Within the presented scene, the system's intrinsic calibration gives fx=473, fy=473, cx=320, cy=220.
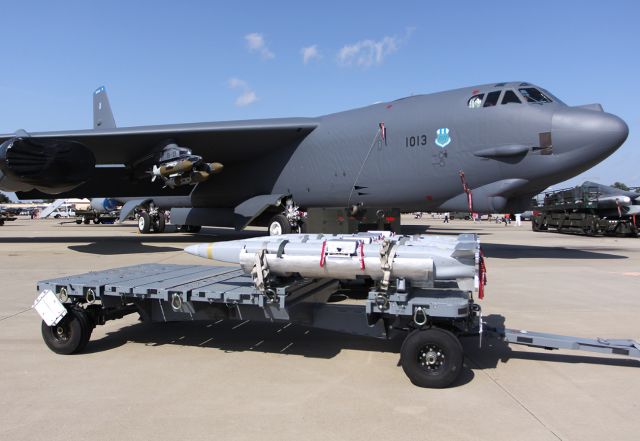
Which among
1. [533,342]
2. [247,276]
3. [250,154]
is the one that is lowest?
[533,342]

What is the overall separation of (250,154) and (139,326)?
471 inches

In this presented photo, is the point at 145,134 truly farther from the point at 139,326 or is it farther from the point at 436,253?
the point at 436,253

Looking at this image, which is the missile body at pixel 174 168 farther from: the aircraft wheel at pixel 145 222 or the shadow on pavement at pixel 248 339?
the aircraft wheel at pixel 145 222

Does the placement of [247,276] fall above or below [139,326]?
above

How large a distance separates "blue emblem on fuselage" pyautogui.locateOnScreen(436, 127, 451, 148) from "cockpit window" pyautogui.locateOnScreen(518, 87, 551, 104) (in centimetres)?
203

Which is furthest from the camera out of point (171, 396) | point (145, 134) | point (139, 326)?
point (145, 134)

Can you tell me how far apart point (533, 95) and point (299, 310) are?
9626 mm

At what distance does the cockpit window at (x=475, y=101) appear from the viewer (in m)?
12.1

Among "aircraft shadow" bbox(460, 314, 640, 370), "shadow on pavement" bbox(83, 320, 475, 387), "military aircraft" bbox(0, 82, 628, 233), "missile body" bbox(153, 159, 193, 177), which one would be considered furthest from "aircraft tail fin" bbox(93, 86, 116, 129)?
"aircraft shadow" bbox(460, 314, 640, 370)

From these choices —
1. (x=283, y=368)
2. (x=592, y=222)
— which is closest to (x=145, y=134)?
(x=283, y=368)

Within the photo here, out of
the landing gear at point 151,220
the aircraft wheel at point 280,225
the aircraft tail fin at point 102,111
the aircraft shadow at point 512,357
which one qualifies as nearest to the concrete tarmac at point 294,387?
the aircraft shadow at point 512,357

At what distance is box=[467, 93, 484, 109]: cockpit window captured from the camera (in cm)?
1209

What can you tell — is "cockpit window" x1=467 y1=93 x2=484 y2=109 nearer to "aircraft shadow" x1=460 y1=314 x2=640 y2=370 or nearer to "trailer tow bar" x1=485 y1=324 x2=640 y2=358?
"aircraft shadow" x1=460 y1=314 x2=640 y2=370

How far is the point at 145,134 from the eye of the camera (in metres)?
15.6
